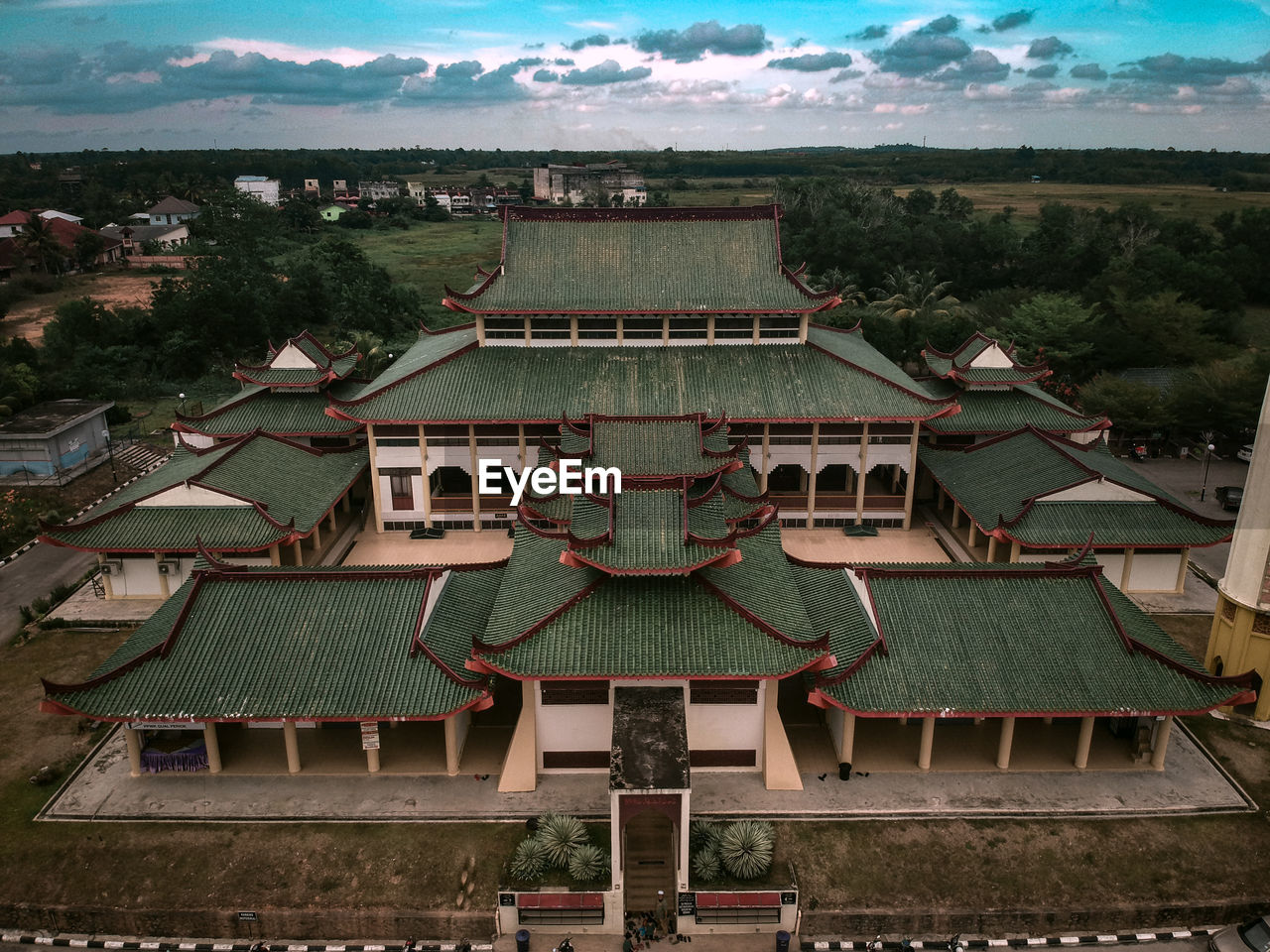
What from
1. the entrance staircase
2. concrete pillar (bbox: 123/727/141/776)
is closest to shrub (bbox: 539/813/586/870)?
the entrance staircase

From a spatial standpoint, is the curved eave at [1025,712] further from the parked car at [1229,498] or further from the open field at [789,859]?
the parked car at [1229,498]

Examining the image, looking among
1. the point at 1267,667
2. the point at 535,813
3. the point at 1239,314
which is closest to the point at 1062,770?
the point at 1267,667

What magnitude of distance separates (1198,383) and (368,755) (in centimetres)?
4394

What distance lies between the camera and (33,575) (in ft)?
109

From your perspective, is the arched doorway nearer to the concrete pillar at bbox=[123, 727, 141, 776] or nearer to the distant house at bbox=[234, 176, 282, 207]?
the concrete pillar at bbox=[123, 727, 141, 776]

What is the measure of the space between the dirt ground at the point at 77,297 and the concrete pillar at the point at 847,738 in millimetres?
66713

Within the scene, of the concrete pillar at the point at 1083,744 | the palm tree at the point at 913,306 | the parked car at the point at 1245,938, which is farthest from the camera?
the palm tree at the point at 913,306

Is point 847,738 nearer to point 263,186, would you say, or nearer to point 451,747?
point 451,747

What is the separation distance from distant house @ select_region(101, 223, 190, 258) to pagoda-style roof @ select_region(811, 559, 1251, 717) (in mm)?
98473

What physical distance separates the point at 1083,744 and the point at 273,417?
31938 millimetres

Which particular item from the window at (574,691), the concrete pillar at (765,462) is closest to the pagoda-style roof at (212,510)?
the window at (574,691)

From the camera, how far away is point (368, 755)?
71.3ft

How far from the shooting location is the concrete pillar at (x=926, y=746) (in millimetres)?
21578

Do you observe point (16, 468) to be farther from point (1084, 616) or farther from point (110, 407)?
point (1084, 616)
